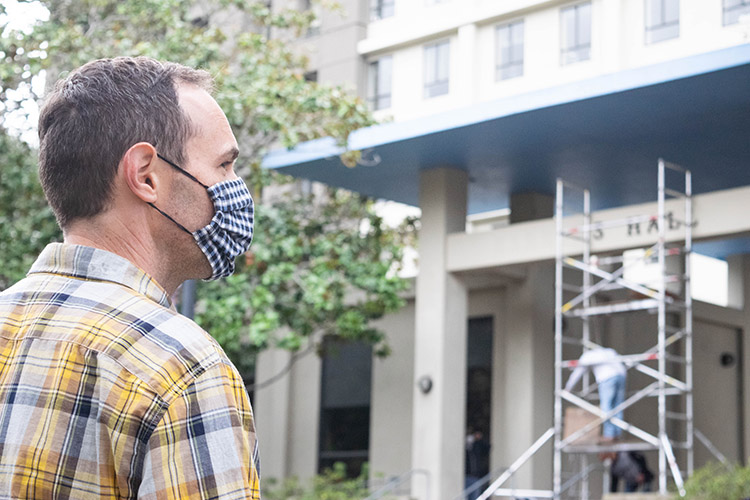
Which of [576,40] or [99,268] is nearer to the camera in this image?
[99,268]

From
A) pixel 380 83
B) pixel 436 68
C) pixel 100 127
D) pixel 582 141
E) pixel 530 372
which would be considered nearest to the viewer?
pixel 100 127

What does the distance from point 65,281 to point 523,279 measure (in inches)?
707

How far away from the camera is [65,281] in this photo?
1816 millimetres

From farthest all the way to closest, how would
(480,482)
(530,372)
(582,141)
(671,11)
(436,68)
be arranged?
(436,68) < (671,11) < (530,372) < (480,482) < (582,141)

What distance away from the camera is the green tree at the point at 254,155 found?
54.6 feet

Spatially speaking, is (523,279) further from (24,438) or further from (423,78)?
(24,438)

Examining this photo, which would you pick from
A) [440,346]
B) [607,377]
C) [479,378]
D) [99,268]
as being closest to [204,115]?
[99,268]

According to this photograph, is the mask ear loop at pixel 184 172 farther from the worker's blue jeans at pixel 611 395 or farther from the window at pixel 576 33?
the window at pixel 576 33

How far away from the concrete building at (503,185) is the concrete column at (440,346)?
0.11 ft

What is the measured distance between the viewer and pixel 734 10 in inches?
802

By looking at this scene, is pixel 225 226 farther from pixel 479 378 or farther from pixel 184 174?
pixel 479 378

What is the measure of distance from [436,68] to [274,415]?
925 centimetres

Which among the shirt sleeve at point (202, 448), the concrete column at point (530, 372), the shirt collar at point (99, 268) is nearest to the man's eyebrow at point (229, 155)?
the shirt collar at point (99, 268)

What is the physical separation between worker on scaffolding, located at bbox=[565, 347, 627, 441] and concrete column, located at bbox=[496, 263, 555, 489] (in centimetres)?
264
